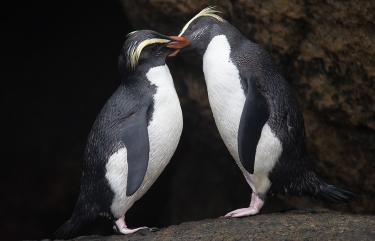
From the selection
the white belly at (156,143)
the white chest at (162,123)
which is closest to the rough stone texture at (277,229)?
the white belly at (156,143)

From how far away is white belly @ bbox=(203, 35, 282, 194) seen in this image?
10.3ft

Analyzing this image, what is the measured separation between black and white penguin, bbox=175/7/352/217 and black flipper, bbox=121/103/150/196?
0.38m

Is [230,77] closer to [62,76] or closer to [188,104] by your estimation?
[188,104]

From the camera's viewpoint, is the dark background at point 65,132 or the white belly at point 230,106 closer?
the white belly at point 230,106

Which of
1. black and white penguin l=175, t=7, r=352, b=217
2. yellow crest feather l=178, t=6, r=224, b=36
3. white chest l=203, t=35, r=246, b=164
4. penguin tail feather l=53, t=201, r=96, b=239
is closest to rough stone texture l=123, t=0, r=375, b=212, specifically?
yellow crest feather l=178, t=6, r=224, b=36

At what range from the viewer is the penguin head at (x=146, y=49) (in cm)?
319

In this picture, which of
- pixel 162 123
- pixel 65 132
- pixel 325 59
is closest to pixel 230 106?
pixel 162 123

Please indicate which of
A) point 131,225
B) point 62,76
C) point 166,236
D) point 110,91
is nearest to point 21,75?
point 62,76

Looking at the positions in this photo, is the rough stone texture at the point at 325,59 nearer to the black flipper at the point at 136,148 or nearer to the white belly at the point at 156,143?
the white belly at the point at 156,143

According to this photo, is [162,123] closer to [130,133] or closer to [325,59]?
[130,133]

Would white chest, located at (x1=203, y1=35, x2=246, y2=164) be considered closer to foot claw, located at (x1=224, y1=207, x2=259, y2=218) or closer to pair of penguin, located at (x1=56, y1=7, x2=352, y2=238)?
pair of penguin, located at (x1=56, y1=7, x2=352, y2=238)

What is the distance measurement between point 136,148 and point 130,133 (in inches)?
3.1

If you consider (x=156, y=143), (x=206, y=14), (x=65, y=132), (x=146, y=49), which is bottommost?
(x=65, y=132)

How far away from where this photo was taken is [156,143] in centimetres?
315
